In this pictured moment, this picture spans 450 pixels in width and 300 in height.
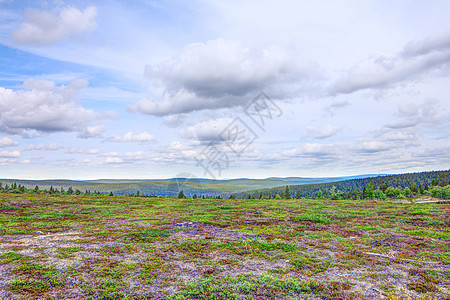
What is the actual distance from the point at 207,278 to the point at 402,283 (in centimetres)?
1028

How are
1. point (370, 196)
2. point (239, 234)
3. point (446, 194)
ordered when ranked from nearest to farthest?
point (239, 234) < point (446, 194) < point (370, 196)

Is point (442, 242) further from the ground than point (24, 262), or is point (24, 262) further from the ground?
point (24, 262)

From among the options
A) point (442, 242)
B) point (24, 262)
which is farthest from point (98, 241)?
point (442, 242)

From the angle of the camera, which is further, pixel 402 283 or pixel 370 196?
pixel 370 196

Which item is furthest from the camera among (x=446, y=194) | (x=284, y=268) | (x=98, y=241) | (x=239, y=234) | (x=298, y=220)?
(x=446, y=194)

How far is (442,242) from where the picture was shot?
2062 centimetres

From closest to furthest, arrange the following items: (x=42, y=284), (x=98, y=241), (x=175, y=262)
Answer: (x=42, y=284)
(x=175, y=262)
(x=98, y=241)

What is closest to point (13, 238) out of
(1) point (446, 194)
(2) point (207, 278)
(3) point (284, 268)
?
(2) point (207, 278)

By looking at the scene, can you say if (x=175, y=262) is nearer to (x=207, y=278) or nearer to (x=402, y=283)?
(x=207, y=278)

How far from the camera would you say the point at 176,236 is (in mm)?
22875

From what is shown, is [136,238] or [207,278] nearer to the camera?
[207,278]

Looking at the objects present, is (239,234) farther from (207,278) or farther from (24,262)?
(24,262)

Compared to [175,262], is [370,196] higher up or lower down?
lower down

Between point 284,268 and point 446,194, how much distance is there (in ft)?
394
